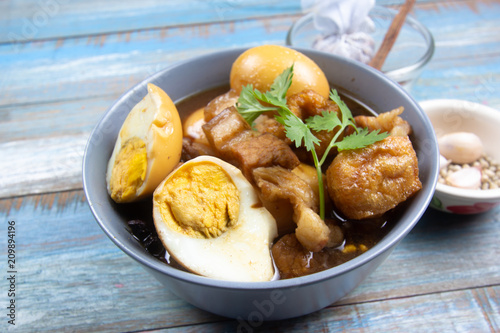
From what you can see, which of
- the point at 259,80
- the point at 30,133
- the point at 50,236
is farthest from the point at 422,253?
the point at 30,133

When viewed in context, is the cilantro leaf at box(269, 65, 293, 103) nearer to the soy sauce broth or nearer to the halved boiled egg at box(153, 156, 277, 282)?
the halved boiled egg at box(153, 156, 277, 282)

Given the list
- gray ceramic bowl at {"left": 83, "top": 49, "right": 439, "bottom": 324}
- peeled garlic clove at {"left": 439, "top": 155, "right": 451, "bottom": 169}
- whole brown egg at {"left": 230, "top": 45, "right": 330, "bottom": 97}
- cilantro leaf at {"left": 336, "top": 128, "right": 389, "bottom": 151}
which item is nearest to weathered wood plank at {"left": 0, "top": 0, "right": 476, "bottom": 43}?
gray ceramic bowl at {"left": 83, "top": 49, "right": 439, "bottom": 324}

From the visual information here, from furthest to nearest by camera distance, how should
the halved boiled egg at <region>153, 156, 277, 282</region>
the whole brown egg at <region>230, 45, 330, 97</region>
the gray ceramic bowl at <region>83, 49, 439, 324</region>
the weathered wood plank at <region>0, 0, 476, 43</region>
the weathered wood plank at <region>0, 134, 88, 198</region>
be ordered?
the weathered wood plank at <region>0, 0, 476, 43</region> → the weathered wood plank at <region>0, 134, 88, 198</region> → the whole brown egg at <region>230, 45, 330, 97</region> → the halved boiled egg at <region>153, 156, 277, 282</region> → the gray ceramic bowl at <region>83, 49, 439, 324</region>

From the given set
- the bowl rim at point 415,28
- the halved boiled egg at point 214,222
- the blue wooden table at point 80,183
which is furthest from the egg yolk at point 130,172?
the bowl rim at point 415,28

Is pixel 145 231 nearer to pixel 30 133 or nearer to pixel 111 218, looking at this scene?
pixel 111 218

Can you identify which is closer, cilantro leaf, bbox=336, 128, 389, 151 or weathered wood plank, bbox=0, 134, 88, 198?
cilantro leaf, bbox=336, 128, 389, 151

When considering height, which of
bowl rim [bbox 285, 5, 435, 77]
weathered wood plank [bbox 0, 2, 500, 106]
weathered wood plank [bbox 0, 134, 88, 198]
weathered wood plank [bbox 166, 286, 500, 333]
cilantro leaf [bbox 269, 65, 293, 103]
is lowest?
weathered wood plank [bbox 0, 134, 88, 198]
